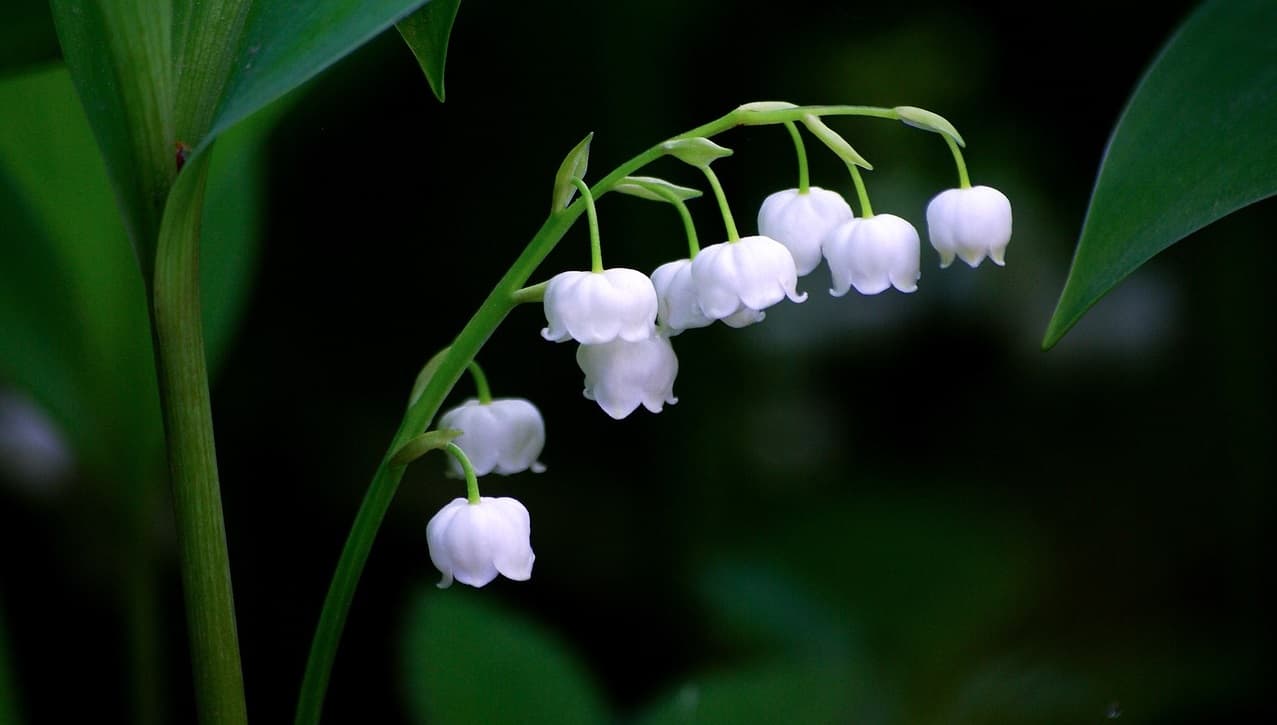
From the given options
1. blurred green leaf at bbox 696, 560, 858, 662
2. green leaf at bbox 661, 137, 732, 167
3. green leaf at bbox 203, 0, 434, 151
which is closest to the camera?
green leaf at bbox 203, 0, 434, 151

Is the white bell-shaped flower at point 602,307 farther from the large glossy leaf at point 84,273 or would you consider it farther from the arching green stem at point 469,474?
the large glossy leaf at point 84,273

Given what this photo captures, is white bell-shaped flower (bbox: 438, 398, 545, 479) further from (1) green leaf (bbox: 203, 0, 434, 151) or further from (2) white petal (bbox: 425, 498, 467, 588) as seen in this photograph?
(1) green leaf (bbox: 203, 0, 434, 151)

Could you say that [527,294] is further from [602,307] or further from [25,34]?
[25,34]

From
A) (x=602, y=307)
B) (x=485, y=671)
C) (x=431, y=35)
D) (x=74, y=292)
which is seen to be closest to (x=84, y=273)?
(x=74, y=292)

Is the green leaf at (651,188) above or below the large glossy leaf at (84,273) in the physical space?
below

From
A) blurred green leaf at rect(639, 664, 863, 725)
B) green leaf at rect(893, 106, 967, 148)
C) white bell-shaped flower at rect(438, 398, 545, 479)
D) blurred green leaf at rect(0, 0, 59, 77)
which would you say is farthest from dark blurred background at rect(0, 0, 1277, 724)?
green leaf at rect(893, 106, 967, 148)

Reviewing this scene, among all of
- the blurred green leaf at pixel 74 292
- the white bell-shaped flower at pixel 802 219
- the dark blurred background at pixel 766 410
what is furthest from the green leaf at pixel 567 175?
the dark blurred background at pixel 766 410

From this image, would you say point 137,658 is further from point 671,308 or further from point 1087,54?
point 1087,54
